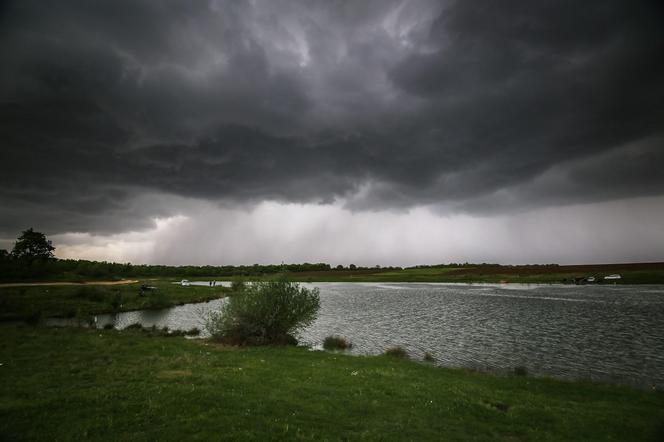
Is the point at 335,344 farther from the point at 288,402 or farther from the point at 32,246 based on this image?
the point at 32,246

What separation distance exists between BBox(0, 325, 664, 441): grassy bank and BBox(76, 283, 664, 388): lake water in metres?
8.89

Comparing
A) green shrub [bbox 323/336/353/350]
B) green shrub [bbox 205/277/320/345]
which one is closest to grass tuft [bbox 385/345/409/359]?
green shrub [bbox 323/336/353/350]

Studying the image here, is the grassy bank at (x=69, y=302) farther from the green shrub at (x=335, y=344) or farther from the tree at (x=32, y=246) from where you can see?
the tree at (x=32, y=246)

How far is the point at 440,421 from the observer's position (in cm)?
1661

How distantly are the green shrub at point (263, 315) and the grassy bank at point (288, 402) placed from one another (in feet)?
35.4

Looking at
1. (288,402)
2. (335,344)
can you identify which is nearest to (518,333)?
(335,344)

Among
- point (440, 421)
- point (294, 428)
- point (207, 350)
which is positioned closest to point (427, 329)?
point (207, 350)

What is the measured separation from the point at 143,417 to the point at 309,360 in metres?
16.3

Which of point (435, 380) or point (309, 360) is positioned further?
point (309, 360)

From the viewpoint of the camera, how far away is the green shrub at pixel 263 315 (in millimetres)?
39312

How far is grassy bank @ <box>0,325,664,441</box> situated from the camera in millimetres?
14289

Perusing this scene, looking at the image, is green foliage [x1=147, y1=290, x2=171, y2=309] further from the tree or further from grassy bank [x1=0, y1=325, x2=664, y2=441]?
the tree

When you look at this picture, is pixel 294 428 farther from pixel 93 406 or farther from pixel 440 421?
pixel 93 406

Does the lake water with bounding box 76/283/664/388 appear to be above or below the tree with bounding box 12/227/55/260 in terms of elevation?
below
